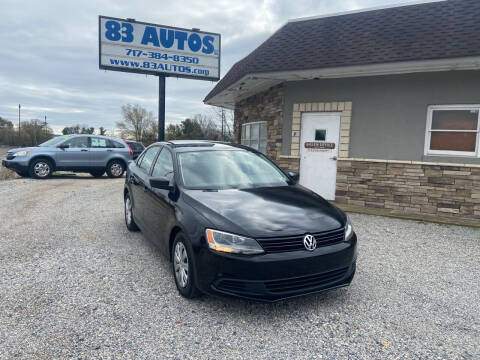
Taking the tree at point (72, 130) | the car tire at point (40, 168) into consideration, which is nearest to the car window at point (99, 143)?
the car tire at point (40, 168)

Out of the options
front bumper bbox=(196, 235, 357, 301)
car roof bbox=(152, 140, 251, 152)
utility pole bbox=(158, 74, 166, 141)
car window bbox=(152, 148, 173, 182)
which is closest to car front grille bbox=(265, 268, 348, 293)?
front bumper bbox=(196, 235, 357, 301)

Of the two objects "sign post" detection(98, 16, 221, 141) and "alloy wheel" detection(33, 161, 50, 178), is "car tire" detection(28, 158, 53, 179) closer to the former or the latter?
"alloy wheel" detection(33, 161, 50, 178)

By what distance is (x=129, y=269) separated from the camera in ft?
13.1

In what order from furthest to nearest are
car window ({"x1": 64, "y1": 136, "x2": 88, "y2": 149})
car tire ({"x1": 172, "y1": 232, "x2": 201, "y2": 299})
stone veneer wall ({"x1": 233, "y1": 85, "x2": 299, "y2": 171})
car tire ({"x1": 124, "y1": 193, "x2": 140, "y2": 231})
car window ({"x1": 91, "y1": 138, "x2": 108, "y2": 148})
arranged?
1. car window ({"x1": 91, "y1": 138, "x2": 108, "y2": 148})
2. car window ({"x1": 64, "y1": 136, "x2": 88, "y2": 149})
3. stone veneer wall ({"x1": 233, "y1": 85, "x2": 299, "y2": 171})
4. car tire ({"x1": 124, "y1": 193, "x2": 140, "y2": 231})
5. car tire ({"x1": 172, "y1": 232, "x2": 201, "y2": 299})

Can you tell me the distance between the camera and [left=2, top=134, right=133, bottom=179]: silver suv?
1198 centimetres

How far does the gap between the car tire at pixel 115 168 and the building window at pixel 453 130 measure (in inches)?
434

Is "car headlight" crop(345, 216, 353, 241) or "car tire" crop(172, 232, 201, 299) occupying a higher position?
"car headlight" crop(345, 216, 353, 241)

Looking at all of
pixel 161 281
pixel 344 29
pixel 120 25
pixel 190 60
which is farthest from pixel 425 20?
pixel 120 25

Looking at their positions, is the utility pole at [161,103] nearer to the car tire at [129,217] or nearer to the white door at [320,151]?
the white door at [320,151]

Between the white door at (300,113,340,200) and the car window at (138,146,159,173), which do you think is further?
the white door at (300,113,340,200)

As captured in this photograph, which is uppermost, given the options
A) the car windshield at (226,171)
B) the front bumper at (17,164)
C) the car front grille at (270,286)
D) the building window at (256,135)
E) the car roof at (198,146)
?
the building window at (256,135)

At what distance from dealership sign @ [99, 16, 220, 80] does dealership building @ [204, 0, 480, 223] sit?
17.6 ft

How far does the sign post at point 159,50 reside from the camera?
12359mm

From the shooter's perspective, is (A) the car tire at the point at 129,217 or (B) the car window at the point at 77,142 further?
(B) the car window at the point at 77,142
